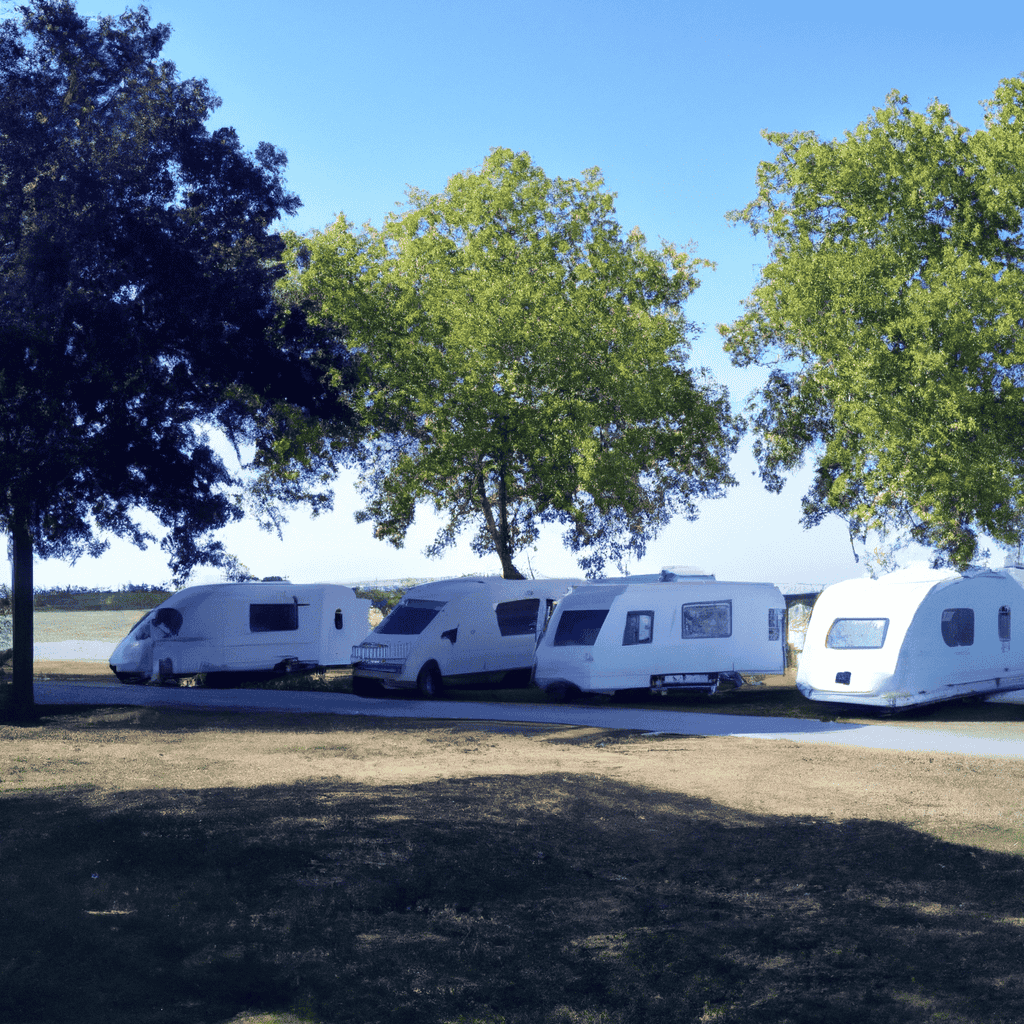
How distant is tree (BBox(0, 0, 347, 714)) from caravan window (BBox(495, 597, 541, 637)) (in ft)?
18.4

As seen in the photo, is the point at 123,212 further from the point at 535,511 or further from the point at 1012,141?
the point at 1012,141

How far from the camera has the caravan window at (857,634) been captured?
58.2 ft

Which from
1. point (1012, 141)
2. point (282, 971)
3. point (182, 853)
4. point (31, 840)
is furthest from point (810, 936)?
point (1012, 141)

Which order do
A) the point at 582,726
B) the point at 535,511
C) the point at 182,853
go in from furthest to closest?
1. the point at 535,511
2. the point at 582,726
3. the point at 182,853

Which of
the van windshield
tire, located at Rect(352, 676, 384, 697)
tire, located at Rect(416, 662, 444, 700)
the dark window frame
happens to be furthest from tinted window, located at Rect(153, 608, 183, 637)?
the dark window frame

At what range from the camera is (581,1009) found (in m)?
5.46

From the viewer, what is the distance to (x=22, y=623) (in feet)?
61.7

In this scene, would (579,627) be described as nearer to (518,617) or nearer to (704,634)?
(704,634)

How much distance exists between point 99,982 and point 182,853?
7.61 feet

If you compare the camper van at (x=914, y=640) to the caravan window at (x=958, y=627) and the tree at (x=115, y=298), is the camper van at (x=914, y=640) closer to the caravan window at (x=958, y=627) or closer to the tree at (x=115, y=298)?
the caravan window at (x=958, y=627)

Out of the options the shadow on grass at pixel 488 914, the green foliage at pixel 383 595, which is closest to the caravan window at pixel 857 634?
the shadow on grass at pixel 488 914

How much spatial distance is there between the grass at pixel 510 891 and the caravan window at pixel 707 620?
24.8 feet

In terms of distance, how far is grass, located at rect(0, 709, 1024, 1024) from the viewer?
18.4 ft

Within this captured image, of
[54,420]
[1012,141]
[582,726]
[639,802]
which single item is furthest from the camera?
[1012,141]
